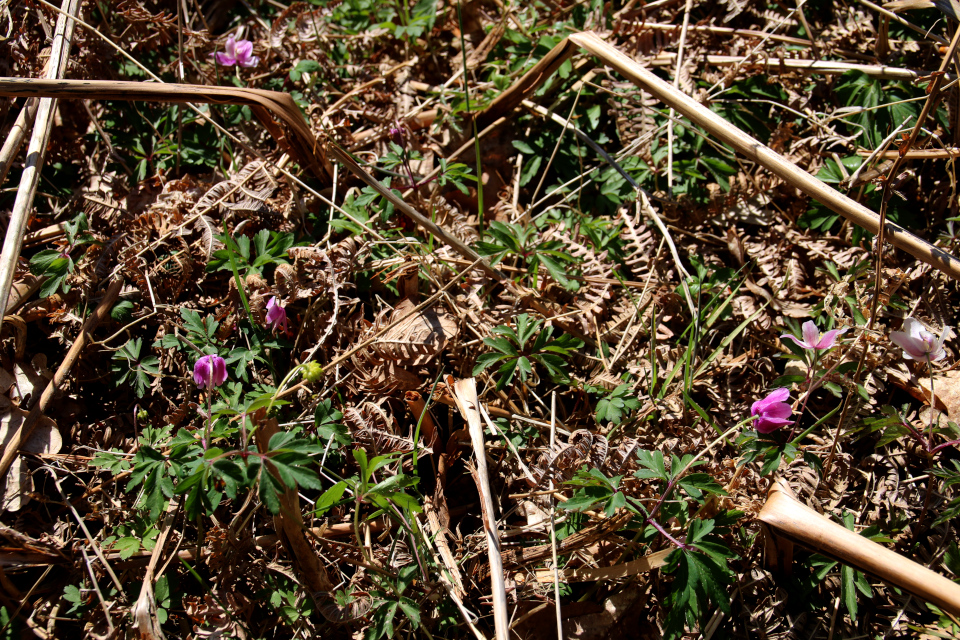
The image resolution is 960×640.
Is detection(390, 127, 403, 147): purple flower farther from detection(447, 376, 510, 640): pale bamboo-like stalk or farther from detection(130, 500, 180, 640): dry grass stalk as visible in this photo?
detection(130, 500, 180, 640): dry grass stalk

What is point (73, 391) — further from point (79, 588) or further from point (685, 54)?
point (685, 54)

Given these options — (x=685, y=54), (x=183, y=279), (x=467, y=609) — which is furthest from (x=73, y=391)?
(x=685, y=54)

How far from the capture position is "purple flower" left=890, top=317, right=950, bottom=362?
200 centimetres

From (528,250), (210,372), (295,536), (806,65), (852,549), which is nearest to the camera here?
(852,549)

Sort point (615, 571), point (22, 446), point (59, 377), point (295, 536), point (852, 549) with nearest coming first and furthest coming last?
1. point (852, 549)
2. point (295, 536)
3. point (615, 571)
4. point (22, 446)
5. point (59, 377)

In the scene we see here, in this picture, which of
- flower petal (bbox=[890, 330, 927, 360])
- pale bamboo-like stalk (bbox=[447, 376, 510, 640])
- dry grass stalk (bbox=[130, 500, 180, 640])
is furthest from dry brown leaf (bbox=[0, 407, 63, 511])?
flower petal (bbox=[890, 330, 927, 360])

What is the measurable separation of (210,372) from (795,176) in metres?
2.22

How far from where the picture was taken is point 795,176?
7.13ft

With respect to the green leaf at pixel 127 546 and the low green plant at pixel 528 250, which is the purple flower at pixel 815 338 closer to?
the low green plant at pixel 528 250

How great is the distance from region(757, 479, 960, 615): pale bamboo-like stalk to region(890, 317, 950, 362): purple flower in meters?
0.70

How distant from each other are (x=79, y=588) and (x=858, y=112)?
12.0ft

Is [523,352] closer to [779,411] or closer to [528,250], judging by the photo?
[528,250]

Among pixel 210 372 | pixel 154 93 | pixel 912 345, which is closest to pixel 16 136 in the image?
pixel 154 93

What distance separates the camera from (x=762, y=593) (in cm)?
199
